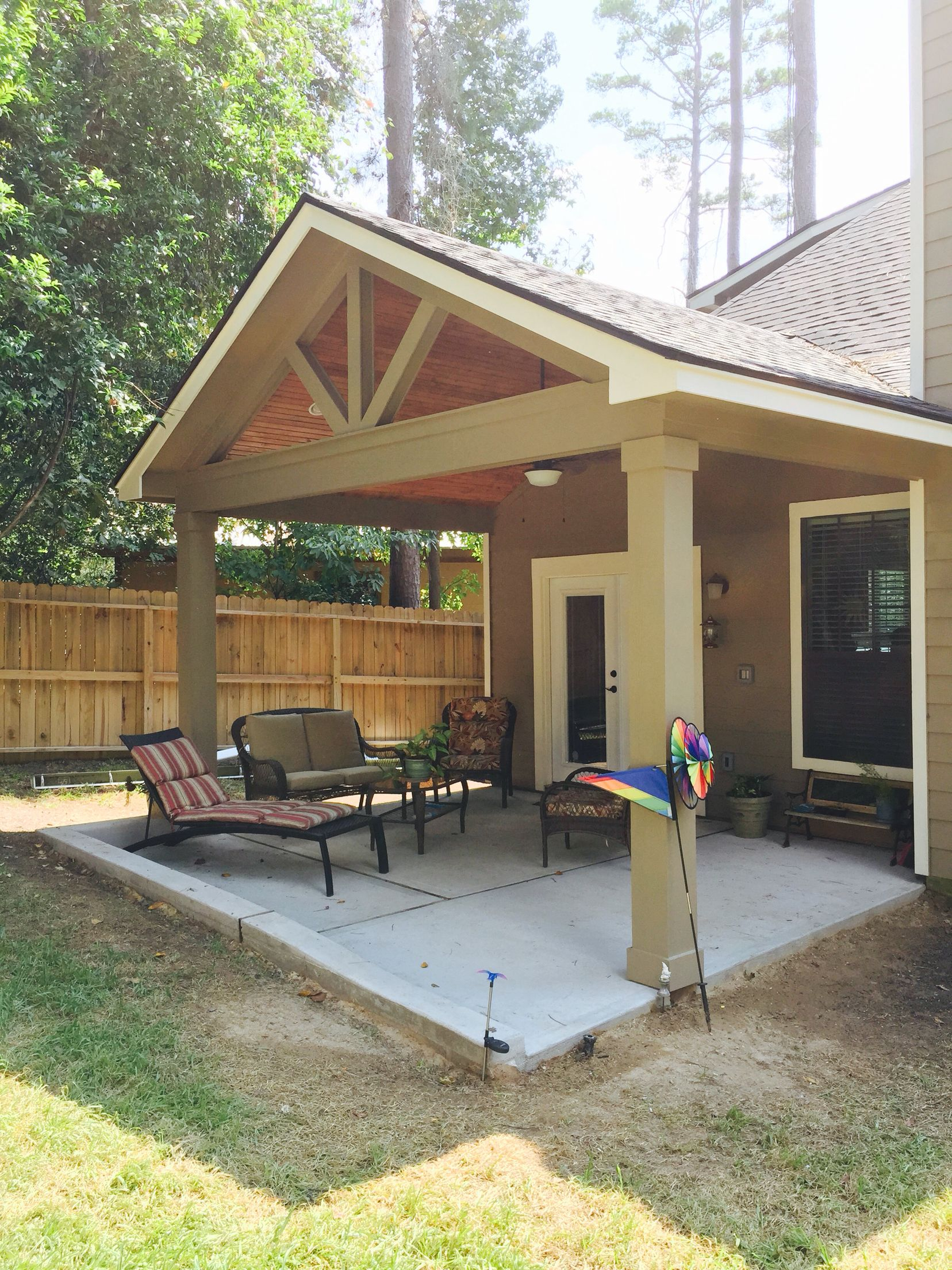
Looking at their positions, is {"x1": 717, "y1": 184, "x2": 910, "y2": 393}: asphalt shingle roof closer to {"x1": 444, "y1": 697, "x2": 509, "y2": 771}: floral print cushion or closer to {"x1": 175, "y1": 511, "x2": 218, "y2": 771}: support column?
{"x1": 444, "y1": 697, "x2": 509, "y2": 771}: floral print cushion

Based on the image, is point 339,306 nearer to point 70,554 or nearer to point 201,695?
point 201,695

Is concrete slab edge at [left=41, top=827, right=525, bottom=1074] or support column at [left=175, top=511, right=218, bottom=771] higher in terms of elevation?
support column at [left=175, top=511, right=218, bottom=771]

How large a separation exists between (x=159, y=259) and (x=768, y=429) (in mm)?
6972

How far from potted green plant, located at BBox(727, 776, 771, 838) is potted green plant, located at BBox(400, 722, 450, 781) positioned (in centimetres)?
222

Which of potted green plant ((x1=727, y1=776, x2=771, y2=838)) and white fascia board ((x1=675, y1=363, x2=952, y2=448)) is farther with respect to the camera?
potted green plant ((x1=727, y1=776, x2=771, y2=838))

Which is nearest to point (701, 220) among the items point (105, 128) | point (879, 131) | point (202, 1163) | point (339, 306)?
point (879, 131)

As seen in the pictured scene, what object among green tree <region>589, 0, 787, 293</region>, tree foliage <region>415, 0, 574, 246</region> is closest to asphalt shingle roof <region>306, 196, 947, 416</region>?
tree foliage <region>415, 0, 574, 246</region>

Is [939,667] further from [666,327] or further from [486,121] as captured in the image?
[486,121]

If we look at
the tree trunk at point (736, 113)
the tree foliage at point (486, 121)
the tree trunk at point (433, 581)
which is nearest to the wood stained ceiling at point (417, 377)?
the tree trunk at point (433, 581)

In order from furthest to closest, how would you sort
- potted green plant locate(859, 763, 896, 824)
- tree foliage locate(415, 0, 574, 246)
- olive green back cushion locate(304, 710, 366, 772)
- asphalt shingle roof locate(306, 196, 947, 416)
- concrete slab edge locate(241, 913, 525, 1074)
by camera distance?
1. tree foliage locate(415, 0, 574, 246)
2. olive green back cushion locate(304, 710, 366, 772)
3. potted green plant locate(859, 763, 896, 824)
4. asphalt shingle roof locate(306, 196, 947, 416)
5. concrete slab edge locate(241, 913, 525, 1074)

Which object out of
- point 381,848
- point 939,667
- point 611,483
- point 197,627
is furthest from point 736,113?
point 381,848

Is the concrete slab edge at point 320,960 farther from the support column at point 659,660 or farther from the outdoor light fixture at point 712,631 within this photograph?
the outdoor light fixture at point 712,631

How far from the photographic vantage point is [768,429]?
198 inches

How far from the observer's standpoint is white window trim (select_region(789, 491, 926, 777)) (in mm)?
6973
